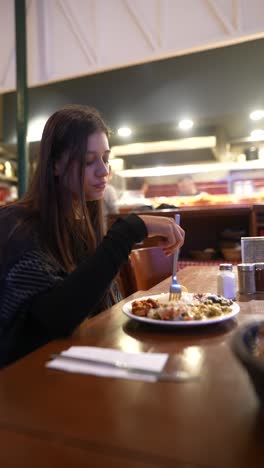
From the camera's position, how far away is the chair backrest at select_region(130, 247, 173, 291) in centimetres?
177

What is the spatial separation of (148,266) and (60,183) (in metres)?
0.86

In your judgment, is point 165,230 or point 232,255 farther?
point 232,255

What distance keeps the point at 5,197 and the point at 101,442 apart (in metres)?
6.78

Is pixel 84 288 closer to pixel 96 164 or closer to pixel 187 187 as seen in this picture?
pixel 96 164

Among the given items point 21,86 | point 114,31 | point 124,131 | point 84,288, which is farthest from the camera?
point 124,131

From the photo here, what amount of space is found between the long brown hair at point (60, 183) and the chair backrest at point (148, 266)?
24.5 inches

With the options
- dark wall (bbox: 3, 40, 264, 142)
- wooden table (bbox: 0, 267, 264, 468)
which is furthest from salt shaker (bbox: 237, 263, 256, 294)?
dark wall (bbox: 3, 40, 264, 142)

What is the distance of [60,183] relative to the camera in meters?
1.14

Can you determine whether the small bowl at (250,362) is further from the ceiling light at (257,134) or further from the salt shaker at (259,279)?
the ceiling light at (257,134)

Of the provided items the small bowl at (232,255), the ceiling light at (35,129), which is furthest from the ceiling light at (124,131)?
the small bowl at (232,255)

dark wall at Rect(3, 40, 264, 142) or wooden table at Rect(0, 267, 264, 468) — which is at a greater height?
dark wall at Rect(3, 40, 264, 142)

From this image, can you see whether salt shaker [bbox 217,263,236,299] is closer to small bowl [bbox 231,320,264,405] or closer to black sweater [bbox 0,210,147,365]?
black sweater [bbox 0,210,147,365]

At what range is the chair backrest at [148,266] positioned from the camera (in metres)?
1.77

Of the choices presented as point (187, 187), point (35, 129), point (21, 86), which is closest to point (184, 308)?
point (21, 86)
